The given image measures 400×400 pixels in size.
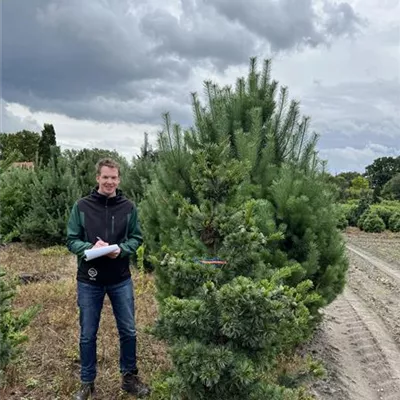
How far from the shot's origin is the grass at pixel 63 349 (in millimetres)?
4160

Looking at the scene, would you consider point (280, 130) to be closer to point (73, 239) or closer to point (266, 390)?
point (73, 239)

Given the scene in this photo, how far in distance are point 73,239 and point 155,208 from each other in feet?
10.2

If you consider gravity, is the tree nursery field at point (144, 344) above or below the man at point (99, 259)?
below

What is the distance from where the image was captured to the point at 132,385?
13.5 feet

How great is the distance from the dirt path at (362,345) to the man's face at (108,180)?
112 inches

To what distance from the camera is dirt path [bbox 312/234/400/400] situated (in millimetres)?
5157

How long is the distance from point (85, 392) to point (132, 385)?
39cm

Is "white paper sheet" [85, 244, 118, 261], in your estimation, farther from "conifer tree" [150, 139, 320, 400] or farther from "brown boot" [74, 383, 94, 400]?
"brown boot" [74, 383, 94, 400]

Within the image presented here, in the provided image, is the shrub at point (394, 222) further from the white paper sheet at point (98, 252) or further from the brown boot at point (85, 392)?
the white paper sheet at point (98, 252)

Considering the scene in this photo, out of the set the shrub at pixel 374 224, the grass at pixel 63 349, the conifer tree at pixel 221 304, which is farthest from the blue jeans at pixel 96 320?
the shrub at pixel 374 224

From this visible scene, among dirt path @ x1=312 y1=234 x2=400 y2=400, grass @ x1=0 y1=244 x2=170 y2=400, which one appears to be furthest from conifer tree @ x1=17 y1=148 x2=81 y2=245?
dirt path @ x1=312 y1=234 x2=400 y2=400

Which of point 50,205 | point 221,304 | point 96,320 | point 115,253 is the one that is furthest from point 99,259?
point 50,205

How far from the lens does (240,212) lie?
302cm

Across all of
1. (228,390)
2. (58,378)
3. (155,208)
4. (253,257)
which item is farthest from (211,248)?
(155,208)
